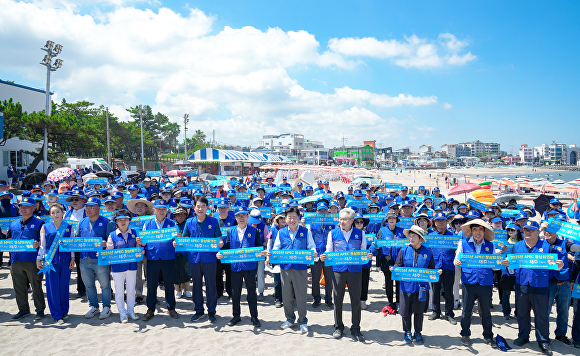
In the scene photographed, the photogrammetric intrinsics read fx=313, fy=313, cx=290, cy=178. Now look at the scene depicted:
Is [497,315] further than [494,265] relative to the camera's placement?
Yes

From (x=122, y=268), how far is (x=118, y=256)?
0.95 ft

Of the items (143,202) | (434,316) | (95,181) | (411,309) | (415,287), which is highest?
(95,181)

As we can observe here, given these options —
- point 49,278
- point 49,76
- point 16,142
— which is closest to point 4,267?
point 49,278

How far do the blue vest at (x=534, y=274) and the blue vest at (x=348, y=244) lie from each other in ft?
8.43

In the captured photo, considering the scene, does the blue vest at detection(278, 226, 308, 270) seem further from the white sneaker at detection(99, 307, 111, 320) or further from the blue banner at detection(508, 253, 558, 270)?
the white sneaker at detection(99, 307, 111, 320)

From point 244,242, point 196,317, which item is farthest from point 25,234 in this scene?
point 244,242

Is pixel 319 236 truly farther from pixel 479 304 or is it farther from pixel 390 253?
pixel 479 304

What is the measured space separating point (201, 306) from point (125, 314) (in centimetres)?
142

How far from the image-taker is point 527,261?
16.4 ft

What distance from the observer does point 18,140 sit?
37.4 metres

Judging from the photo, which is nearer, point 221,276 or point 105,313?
point 105,313

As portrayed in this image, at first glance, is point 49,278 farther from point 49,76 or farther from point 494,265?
point 49,76

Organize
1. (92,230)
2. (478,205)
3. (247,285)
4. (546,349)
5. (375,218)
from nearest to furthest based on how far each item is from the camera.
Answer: (546,349) < (247,285) < (92,230) < (375,218) < (478,205)

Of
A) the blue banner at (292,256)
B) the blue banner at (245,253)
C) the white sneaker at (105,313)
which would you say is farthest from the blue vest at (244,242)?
the white sneaker at (105,313)
